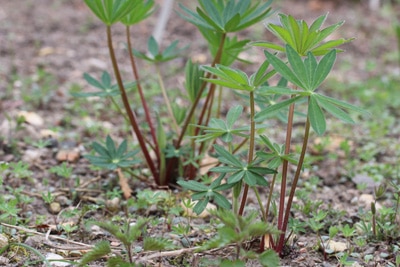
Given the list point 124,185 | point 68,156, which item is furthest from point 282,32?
point 68,156

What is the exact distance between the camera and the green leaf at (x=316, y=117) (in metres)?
1.41

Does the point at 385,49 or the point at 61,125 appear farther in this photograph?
the point at 385,49

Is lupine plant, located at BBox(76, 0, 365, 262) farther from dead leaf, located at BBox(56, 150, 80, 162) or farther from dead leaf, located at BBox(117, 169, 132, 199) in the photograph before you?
dead leaf, located at BBox(56, 150, 80, 162)

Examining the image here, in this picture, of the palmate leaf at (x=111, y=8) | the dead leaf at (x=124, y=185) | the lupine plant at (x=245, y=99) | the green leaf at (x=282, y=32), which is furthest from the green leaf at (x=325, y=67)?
the dead leaf at (x=124, y=185)

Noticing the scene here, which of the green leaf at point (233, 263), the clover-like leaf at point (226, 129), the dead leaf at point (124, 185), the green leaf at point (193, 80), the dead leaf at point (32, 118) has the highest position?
the green leaf at point (193, 80)

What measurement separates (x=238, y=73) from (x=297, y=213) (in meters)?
0.71

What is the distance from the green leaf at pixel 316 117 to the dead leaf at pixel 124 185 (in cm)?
94

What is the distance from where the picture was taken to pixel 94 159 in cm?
202

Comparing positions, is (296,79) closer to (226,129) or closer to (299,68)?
(299,68)

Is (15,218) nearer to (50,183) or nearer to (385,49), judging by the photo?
(50,183)

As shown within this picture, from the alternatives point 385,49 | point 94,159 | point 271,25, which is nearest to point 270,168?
point 271,25

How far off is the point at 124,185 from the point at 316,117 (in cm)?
100

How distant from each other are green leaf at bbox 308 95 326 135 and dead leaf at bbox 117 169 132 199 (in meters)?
0.94

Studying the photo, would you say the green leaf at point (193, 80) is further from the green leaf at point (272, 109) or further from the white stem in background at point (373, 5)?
the white stem in background at point (373, 5)
